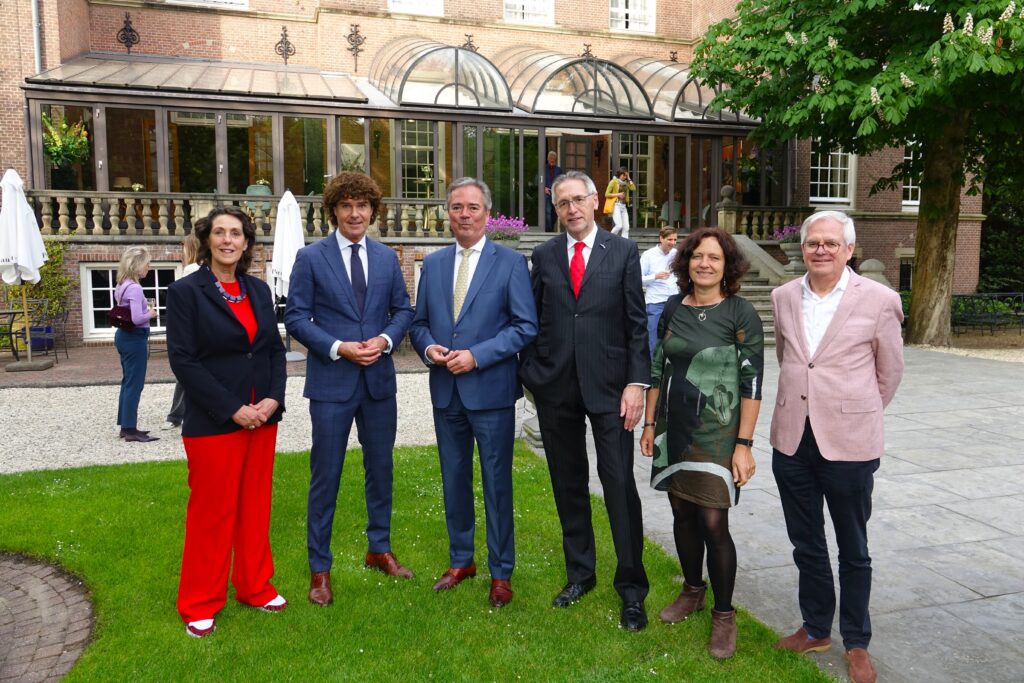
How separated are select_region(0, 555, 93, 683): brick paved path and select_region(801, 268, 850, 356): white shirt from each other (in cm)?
351

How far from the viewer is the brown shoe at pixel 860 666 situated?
320 cm

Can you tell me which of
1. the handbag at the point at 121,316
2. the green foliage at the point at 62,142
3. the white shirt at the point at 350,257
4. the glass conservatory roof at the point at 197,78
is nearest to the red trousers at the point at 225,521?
the white shirt at the point at 350,257

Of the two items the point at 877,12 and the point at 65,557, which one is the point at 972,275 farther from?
the point at 65,557

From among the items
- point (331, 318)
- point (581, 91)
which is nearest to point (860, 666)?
point (331, 318)

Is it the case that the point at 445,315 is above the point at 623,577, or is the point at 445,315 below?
above

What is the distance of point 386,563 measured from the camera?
4344 millimetres

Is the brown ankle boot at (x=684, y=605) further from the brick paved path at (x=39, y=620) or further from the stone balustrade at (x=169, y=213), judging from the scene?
the stone balustrade at (x=169, y=213)

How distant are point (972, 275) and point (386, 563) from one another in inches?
900

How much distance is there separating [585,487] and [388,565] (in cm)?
121

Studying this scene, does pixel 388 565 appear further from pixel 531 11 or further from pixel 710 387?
pixel 531 11

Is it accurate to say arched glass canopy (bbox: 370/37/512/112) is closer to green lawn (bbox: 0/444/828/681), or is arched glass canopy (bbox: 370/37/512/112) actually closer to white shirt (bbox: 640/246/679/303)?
white shirt (bbox: 640/246/679/303)

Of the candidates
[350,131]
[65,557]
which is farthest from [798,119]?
[65,557]

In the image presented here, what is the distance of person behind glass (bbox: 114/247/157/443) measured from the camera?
7176 millimetres

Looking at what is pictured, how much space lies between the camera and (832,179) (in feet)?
70.7
